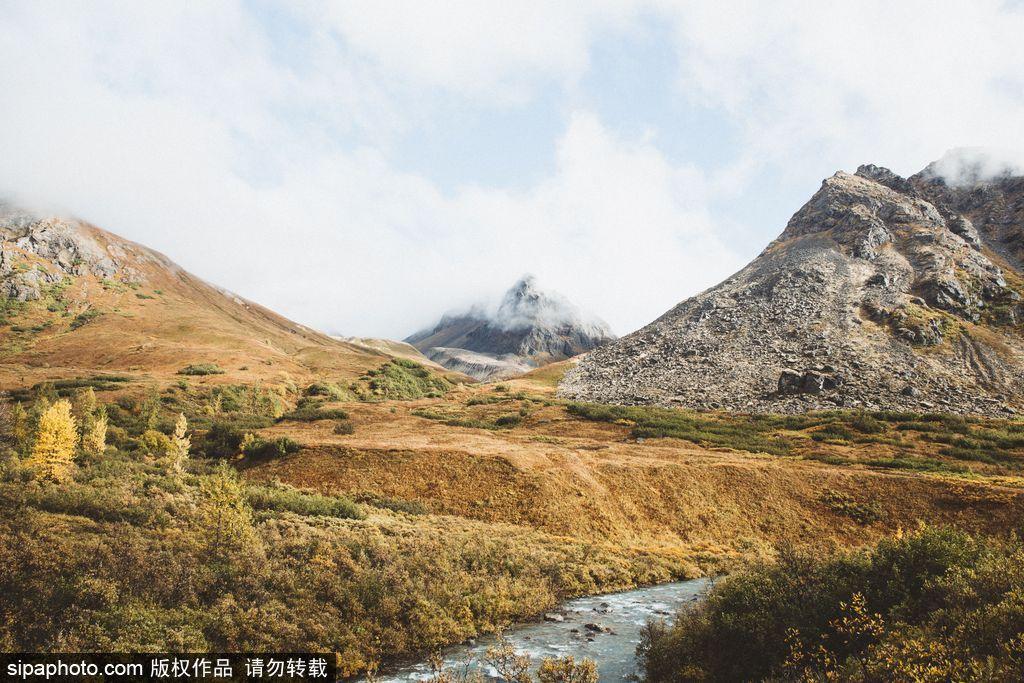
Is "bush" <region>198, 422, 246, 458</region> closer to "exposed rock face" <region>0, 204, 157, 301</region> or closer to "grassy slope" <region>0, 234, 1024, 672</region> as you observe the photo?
"grassy slope" <region>0, 234, 1024, 672</region>

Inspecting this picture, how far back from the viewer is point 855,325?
3076 inches

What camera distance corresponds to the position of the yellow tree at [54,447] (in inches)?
825

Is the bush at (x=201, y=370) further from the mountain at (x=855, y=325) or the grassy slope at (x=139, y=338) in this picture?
the mountain at (x=855, y=325)

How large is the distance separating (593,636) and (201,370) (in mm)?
78980

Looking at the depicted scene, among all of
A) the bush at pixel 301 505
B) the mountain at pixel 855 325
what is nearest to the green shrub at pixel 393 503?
the bush at pixel 301 505

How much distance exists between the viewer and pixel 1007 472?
36.2 m

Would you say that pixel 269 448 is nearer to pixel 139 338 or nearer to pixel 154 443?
pixel 154 443

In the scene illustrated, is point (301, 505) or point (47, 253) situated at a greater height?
point (47, 253)

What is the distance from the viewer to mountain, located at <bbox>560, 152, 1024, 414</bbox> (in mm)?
66562

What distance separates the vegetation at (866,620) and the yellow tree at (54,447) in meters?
25.1

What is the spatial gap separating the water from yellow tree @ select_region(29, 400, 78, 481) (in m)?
19.5

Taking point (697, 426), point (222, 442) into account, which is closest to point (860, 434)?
point (697, 426)

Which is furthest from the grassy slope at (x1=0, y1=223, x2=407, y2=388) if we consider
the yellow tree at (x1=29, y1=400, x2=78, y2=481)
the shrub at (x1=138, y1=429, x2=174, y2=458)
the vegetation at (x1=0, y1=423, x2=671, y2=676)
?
the vegetation at (x1=0, y1=423, x2=671, y2=676)

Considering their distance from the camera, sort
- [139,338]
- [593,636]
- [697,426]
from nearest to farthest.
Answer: [593,636] < [697,426] < [139,338]
